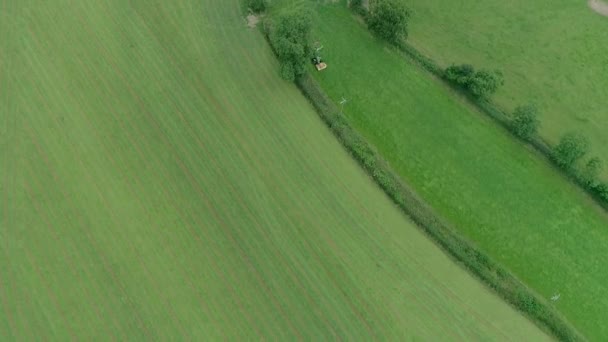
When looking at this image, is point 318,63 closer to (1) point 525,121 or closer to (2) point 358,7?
(2) point 358,7

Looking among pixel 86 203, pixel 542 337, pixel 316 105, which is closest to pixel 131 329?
pixel 86 203

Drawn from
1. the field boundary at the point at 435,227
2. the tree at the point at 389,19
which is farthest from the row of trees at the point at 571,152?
the tree at the point at 389,19

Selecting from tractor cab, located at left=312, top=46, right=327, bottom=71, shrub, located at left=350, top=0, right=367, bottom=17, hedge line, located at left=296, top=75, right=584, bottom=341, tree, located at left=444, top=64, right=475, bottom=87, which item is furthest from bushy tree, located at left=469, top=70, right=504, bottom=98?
tractor cab, located at left=312, top=46, right=327, bottom=71

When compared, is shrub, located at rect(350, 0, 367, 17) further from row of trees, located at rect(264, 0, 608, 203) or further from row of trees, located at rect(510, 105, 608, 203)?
row of trees, located at rect(510, 105, 608, 203)

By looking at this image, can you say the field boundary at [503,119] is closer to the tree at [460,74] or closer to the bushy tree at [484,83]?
the tree at [460,74]

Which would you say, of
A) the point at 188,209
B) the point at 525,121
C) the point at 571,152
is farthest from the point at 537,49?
the point at 188,209

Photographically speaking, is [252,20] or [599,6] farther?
[599,6]

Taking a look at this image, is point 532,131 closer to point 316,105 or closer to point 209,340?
point 316,105
